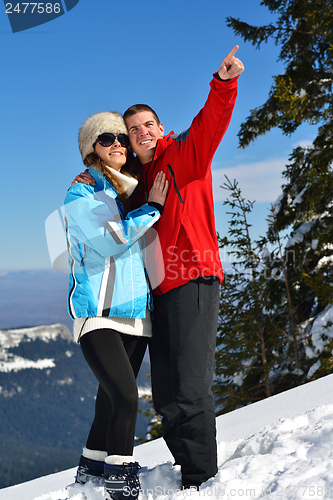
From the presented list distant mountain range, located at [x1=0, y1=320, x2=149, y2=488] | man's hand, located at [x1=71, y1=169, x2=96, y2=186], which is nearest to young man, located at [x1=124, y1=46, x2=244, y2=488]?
man's hand, located at [x1=71, y1=169, x2=96, y2=186]

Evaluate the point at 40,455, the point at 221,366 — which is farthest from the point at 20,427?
the point at 221,366

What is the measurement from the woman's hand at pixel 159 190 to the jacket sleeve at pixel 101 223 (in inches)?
4.5

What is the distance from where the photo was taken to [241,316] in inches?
356

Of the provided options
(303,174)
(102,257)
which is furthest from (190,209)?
(303,174)

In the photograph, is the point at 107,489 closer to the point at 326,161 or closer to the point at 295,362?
the point at 326,161

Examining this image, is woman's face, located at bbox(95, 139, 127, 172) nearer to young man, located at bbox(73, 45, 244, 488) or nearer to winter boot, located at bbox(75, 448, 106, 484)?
young man, located at bbox(73, 45, 244, 488)

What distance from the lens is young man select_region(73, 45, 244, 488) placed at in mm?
2109

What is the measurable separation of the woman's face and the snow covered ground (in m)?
1.87

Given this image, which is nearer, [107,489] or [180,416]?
[107,489]

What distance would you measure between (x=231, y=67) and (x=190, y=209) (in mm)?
794

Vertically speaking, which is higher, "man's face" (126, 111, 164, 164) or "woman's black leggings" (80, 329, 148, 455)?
"man's face" (126, 111, 164, 164)

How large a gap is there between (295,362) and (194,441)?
733 centimetres

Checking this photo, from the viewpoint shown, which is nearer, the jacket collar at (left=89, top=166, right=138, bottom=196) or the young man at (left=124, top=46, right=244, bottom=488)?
the young man at (left=124, top=46, right=244, bottom=488)

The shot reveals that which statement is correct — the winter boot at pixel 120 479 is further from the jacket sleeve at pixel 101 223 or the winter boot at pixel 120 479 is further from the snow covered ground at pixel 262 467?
the jacket sleeve at pixel 101 223
